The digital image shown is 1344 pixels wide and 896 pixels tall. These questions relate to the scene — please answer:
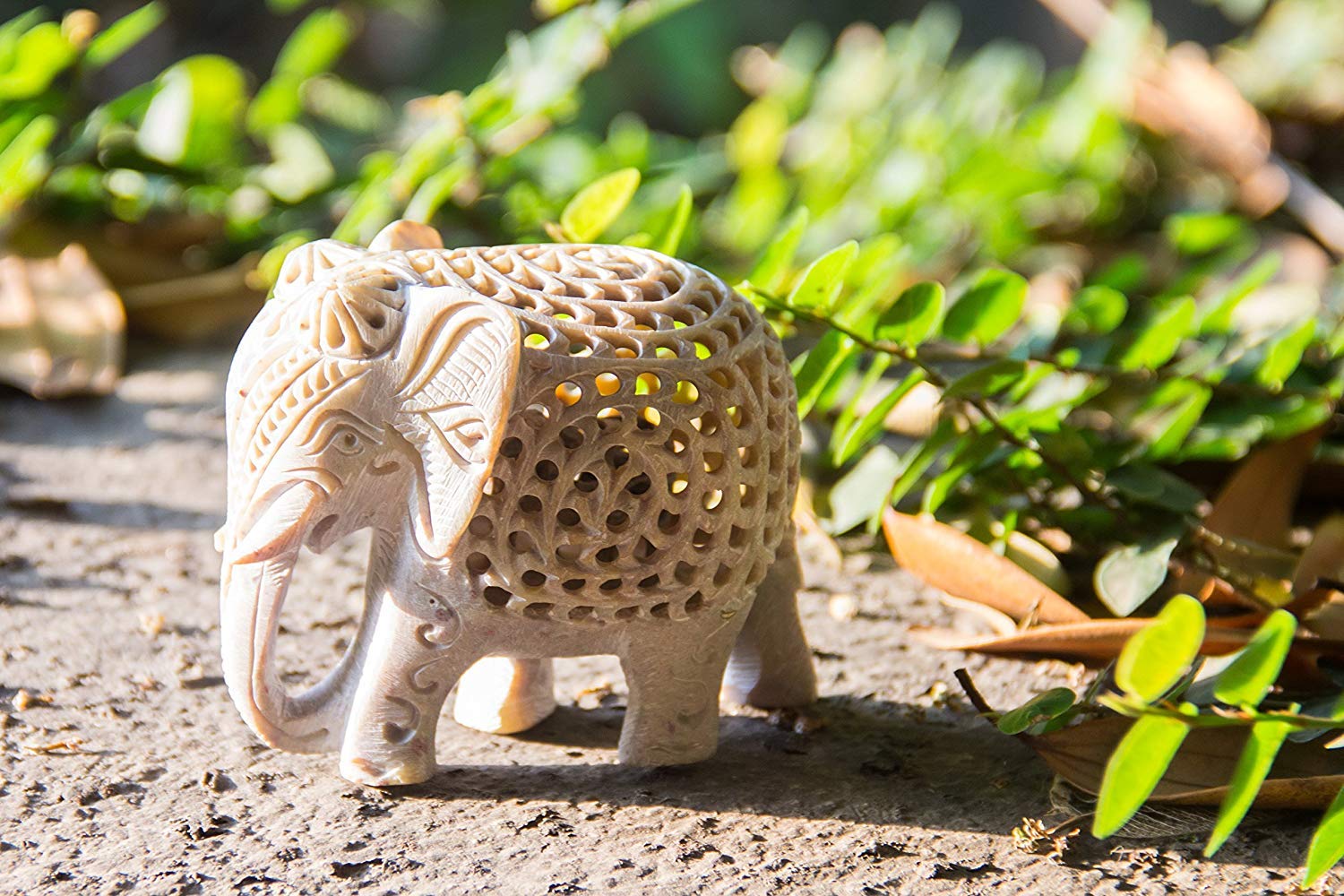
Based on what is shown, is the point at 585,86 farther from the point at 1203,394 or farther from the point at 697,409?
the point at 697,409

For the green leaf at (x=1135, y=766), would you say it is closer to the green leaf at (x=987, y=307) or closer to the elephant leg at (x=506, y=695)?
the elephant leg at (x=506, y=695)

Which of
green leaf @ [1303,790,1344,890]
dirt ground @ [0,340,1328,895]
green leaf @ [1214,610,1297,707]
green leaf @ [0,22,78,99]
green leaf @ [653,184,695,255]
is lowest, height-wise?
dirt ground @ [0,340,1328,895]

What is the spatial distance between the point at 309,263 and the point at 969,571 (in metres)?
0.92

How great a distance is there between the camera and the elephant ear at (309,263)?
1302 millimetres

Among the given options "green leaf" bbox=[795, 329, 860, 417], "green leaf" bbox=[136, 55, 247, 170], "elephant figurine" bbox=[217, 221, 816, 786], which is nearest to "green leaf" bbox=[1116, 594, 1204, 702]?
"elephant figurine" bbox=[217, 221, 816, 786]

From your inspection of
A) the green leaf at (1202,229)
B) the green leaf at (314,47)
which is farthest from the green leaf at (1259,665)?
the green leaf at (314,47)

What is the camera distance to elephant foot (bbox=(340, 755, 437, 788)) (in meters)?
1.31

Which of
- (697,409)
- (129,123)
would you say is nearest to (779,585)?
(697,409)

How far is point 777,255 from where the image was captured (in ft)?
5.64

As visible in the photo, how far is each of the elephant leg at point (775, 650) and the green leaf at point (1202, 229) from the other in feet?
5.07

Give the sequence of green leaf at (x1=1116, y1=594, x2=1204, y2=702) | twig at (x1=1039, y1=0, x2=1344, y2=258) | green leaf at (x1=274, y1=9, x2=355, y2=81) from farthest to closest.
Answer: twig at (x1=1039, y1=0, x2=1344, y2=258), green leaf at (x1=274, y1=9, x2=355, y2=81), green leaf at (x1=1116, y1=594, x2=1204, y2=702)

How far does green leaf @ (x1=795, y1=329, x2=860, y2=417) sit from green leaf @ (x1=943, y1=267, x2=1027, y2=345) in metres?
0.18

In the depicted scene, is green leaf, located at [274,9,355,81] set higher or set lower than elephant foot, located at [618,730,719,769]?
higher

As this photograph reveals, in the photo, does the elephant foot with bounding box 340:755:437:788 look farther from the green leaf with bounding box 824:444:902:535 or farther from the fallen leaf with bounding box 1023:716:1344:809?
the green leaf with bounding box 824:444:902:535
